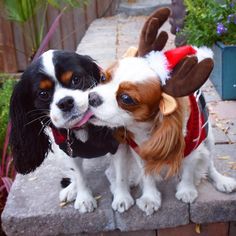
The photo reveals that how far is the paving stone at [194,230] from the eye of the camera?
79.2 inches

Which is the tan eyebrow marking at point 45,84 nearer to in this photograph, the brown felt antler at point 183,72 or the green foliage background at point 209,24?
the brown felt antler at point 183,72

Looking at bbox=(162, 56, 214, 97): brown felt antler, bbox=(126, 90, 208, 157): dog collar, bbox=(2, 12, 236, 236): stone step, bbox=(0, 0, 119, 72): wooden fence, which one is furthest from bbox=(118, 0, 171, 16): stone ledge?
bbox=(162, 56, 214, 97): brown felt antler

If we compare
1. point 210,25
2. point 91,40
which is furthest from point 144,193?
point 91,40

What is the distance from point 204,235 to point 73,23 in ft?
12.4

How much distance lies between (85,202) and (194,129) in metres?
0.60

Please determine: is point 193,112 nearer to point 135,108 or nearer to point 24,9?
point 135,108

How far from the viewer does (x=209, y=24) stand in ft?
9.84

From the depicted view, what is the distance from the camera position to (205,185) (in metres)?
2.00

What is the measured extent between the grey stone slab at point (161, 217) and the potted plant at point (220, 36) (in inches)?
46.8

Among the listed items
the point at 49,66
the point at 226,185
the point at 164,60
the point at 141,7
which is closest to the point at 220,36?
the point at 226,185

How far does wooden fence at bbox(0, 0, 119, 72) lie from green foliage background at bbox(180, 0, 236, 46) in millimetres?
2235

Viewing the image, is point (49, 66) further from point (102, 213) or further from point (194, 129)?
point (102, 213)

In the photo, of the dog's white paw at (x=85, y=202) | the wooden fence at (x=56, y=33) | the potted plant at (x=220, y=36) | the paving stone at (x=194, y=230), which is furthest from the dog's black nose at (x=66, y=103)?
the wooden fence at (x=56, y=33)

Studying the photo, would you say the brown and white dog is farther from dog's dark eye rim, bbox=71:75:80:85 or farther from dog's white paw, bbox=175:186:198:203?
dog's white paw, bbox=175:186:198:203
